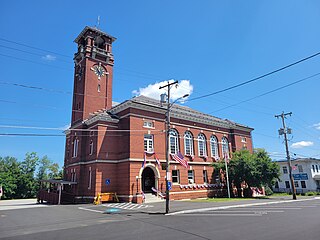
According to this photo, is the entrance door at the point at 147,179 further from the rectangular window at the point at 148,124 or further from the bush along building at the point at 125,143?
the rectangular window at the point at 148,124

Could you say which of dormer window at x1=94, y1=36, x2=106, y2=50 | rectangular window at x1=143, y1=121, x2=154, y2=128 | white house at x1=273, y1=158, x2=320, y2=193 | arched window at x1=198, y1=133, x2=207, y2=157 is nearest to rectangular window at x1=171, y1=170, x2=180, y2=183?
arched window at x1=198, y1=133, x2=207, y2=157

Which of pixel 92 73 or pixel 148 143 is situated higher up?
pixel 92 73

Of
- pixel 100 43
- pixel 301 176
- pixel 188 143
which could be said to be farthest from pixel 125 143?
pixel 301 176

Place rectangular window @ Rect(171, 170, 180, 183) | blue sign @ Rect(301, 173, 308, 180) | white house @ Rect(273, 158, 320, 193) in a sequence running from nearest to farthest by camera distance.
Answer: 1. rectangular window @ Rect(171, 170, 180, 183)
2. white house @ Rect(273, 158, 320, 193)
3. blue sign @ Rect(301, 173, 308, 180)

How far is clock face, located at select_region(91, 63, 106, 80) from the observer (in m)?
33.2

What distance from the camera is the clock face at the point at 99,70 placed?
33197mm

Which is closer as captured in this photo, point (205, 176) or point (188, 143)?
point (188, 143)

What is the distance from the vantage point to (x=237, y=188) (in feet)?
117

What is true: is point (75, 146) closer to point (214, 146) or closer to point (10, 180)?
point (214, 146)

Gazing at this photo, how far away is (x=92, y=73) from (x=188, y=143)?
1684 centimetres

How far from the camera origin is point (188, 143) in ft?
110

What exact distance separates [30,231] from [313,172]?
183 feet

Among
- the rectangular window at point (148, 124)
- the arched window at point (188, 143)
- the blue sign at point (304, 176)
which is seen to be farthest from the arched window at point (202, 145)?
the blue sign at point (304, 176)

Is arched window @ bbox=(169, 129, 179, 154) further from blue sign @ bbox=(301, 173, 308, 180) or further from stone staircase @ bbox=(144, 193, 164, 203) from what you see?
blue sign @ bbox=(301, 173, 308, 180)
